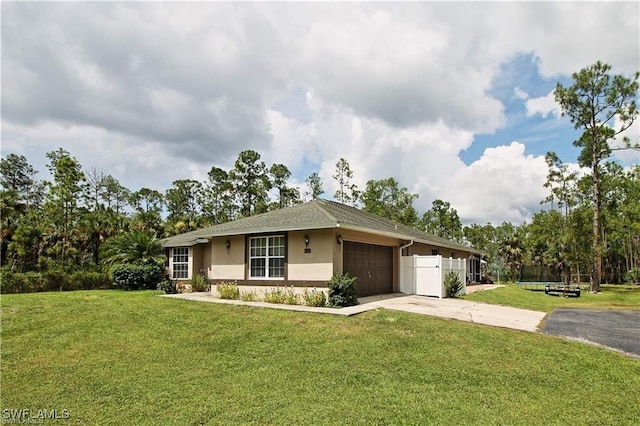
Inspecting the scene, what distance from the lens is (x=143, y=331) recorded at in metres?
8.77

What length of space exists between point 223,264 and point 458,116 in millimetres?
13639

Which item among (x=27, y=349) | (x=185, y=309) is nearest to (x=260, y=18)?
(x=185, y=309)

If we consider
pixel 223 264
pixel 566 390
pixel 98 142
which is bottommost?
pixel 566 390

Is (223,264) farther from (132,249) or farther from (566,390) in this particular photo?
(566,390)

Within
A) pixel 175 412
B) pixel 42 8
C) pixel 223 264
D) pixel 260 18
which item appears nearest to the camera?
pixel 175 412

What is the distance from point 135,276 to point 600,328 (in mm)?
20930

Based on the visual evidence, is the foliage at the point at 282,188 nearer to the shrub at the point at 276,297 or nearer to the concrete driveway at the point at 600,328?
the shrub at the point at 276,297

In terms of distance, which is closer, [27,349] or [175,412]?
[175,412]

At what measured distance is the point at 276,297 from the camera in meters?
13.3

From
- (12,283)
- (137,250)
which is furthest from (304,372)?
(12,283)

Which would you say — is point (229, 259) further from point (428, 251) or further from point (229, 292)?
point (428, 251)

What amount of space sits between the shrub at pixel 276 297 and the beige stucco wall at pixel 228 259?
6.80 feet

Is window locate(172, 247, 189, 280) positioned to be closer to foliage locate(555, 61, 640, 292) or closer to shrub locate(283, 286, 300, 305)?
shrub locate(283, 286, 300, 305)

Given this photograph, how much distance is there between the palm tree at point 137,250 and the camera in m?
21.2
